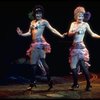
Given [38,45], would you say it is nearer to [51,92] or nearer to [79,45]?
[79,45]

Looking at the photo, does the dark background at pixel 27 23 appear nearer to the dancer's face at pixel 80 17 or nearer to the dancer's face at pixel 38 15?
the dancer's face at pixel 38 15

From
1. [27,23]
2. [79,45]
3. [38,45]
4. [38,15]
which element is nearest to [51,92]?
[38,45]

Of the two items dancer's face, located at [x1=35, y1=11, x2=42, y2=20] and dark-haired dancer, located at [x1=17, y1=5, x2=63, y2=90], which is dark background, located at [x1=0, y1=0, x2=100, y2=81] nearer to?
dancer's face, located at [x1=35, y1=11, x2=42, y2=20]

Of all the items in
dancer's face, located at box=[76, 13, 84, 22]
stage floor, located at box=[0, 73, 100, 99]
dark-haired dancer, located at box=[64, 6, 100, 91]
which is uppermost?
dancer's face, located at box=[76, 13, 84, 22]

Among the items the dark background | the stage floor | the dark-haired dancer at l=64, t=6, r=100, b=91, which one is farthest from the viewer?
the dark background

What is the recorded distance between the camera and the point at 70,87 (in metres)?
13.2

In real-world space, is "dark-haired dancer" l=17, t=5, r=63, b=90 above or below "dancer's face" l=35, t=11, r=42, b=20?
below

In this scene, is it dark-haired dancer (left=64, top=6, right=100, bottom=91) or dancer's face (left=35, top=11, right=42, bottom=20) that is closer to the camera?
dark-haired dancer (left=64, top=6, right=100, bottom=91)

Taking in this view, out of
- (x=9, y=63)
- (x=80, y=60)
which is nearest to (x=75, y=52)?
(x=80, y=60)

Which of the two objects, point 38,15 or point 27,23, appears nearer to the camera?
point 38,15

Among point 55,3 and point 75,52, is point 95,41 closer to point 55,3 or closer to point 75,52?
point 55,3

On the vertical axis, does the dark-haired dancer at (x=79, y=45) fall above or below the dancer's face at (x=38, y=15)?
→ below

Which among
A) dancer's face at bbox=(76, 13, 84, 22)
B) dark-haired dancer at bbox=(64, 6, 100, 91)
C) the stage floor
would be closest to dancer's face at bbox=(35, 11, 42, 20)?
dark-haired dancer at bbox=(64, 6, 100, 91)

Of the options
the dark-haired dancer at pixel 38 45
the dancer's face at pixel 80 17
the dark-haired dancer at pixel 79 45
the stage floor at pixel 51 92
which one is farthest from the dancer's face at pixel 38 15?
the stage floor at pixel 51 92
